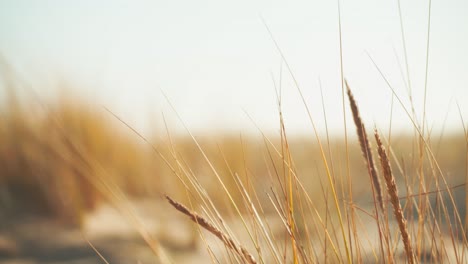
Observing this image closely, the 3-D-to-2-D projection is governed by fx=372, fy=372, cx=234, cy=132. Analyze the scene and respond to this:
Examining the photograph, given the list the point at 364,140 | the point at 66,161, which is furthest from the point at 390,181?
the point at 66,161

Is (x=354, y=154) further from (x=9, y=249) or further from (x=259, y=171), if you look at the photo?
(x=9, y=249)

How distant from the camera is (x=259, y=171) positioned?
399cm

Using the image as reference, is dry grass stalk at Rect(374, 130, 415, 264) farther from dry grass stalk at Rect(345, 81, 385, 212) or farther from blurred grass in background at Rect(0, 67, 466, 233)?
blurred grass in background at Rect(0, 67, 466, 233)

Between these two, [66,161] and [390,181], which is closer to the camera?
[390,181]

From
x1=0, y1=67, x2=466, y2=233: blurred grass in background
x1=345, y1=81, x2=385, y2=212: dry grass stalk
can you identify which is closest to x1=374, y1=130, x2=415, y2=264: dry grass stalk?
x1=345, y1=81, x2=385, y2=212: dry grass stalk

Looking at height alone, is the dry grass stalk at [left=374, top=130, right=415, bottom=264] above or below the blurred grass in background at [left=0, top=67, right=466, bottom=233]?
below

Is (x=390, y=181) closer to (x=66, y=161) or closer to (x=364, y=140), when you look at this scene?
(x=364, y=140)

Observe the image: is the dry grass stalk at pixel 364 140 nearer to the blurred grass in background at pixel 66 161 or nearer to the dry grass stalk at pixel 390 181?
the dry grass stalk at pixel 390 181

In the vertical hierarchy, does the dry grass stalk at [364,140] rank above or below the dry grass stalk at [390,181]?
above

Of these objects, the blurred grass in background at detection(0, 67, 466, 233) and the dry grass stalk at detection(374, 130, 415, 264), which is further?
the blurred grass in background at detection(0, 67, 466, 233)

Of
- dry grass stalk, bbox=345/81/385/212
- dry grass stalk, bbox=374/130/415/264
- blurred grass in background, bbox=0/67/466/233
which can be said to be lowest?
dry grass stalk, bbox=374/130/415/264

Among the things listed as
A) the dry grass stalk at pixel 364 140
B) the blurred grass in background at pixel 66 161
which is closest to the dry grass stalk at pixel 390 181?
the dry grass stalk at pixel 364 140

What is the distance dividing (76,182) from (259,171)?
7.33 ft

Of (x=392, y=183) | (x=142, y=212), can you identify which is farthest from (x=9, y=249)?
(x=392, y=183)
